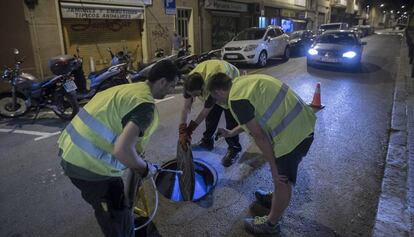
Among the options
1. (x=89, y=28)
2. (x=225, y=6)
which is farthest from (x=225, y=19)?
(x=89, y=28)

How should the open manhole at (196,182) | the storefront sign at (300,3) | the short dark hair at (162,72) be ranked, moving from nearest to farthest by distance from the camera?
1. the short dark hair at (162,72)
2. the open manhole at (196,182)
3. the storefront sign at (300,3)

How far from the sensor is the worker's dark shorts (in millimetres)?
2494

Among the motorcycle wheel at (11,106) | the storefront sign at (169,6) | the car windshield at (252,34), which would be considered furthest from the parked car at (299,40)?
the motorcycle wheel at (11,106)

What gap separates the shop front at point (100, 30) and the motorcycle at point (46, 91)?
16.1 feet

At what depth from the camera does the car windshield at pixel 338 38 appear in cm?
1240

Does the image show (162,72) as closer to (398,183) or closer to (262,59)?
(398,183)

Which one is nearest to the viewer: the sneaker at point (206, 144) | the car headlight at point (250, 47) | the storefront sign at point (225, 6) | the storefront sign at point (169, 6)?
the sneaker at point (206, 144)

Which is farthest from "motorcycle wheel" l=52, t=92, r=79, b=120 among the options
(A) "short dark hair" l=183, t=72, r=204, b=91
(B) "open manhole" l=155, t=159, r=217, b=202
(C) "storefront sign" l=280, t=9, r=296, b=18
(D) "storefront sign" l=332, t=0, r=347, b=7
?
(D) "storefront sign" l=332, t=0, r=347, b=7

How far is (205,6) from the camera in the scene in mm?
17328

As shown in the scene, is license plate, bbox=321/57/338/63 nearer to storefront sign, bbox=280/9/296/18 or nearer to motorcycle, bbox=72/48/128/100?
motorcycle, bbox=72/48/128/100

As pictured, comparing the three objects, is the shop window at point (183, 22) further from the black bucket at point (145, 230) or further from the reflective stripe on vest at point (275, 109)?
the reflective stripe on vest at point (275, 109)

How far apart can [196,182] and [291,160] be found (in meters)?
1.53

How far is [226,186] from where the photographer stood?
373cm

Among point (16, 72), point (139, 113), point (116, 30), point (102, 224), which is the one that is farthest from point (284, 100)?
point (116, 30)
